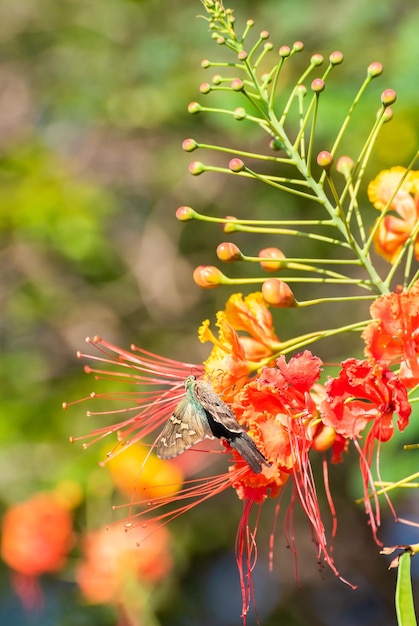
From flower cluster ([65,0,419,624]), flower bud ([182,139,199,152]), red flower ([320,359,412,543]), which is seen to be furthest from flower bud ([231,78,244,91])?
red flower ([320,359,412,543])

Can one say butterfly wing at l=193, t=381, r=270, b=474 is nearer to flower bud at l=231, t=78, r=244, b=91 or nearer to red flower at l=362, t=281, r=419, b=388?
red flower at l=362, t=281, r=419, b=388

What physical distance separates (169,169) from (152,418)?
3516 mm

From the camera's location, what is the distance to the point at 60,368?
207 inches

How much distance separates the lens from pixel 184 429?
4.60 ft

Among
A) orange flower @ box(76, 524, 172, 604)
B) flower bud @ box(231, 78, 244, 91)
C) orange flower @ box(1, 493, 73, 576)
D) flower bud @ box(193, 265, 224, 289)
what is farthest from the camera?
orange flower @ box(1, 493, 73, 576)

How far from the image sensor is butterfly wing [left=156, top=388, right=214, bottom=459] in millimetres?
1363

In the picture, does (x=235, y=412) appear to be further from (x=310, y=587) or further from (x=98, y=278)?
(x=310, y=587)

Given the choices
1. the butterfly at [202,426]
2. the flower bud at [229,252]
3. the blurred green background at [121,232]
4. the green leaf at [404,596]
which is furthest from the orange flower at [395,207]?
the blurred green background at [121,232]

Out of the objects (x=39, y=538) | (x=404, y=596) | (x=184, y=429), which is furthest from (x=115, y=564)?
(x=404, y=596)

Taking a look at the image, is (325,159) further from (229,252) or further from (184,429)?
(184,429)

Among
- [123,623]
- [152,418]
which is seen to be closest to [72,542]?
[123,623]

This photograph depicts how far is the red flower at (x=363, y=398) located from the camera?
125 centimetres

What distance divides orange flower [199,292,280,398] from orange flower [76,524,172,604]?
5.69ft

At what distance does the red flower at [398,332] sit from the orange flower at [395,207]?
1.00ft
